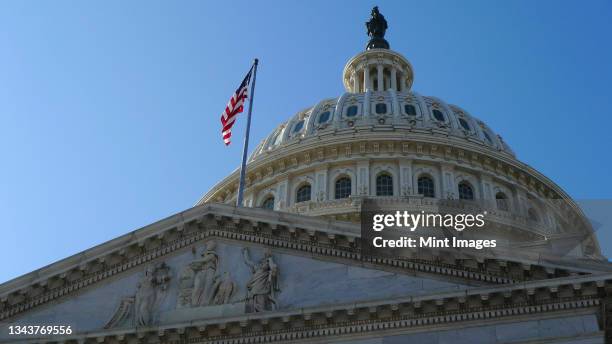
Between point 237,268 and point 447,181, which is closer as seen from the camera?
point 237,268

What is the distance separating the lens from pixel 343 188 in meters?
59.6

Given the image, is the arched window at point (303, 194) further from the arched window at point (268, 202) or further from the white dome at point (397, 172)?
the arched window at point (268, 202)

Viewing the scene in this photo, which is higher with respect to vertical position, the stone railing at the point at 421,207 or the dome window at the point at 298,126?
the dome window at the point at 298,126

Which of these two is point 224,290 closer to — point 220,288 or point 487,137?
point 220,288

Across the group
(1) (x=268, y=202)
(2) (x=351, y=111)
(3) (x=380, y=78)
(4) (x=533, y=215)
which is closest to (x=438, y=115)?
(2) (x=351, y=111)

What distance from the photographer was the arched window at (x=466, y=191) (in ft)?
196

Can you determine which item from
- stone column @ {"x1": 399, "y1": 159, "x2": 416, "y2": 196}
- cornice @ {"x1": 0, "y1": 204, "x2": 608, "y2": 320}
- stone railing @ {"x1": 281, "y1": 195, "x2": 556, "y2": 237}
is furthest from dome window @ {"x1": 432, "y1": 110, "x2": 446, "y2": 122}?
cornice @ {"x1": 0, "y1": 204, "x2": 608, "y2": 320}

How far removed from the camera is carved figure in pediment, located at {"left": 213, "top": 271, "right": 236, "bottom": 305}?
1170 inches

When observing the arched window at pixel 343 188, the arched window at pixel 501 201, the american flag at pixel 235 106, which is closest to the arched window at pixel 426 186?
the arched window at pixel 501 201

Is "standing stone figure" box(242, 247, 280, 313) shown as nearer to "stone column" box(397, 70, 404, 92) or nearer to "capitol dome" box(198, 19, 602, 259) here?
"capitol dome" box(198, 19, 602, 259)

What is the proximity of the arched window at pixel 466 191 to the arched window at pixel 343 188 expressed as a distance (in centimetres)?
683

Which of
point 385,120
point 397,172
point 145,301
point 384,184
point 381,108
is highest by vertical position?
point 381,108

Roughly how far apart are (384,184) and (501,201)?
288 inches

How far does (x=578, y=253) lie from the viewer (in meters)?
34.0
